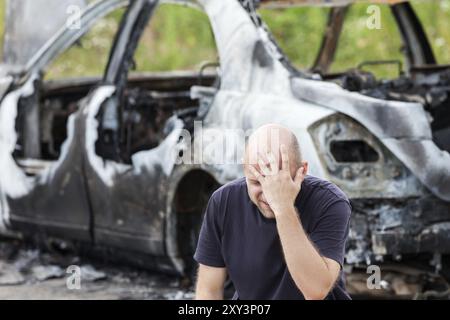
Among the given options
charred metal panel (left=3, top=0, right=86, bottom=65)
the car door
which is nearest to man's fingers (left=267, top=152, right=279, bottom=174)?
the car door

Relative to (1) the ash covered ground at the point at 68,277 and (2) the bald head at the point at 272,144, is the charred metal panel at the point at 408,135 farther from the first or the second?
(2) the bald head at the point at 272,144

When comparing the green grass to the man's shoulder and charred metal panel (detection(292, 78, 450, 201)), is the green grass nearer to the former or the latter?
charred metal panel (detection(292, 78, 450, 201))

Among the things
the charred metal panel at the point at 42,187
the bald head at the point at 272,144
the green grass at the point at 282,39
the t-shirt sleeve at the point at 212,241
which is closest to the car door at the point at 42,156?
the charred metal panel at the point at 42,187

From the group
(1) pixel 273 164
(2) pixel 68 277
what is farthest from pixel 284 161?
(2) pixel 68 277

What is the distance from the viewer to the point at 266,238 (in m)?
2.79

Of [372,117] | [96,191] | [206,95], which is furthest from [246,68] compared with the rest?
[96,191]

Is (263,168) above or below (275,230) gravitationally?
above

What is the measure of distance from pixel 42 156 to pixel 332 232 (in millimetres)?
4772

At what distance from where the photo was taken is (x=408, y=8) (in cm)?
772

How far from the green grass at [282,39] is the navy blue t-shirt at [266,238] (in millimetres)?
11499

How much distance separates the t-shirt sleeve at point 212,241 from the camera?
114 inches

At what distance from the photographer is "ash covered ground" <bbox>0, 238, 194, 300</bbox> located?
19.1 feet

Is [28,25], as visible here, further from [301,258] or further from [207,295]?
[301,258]
